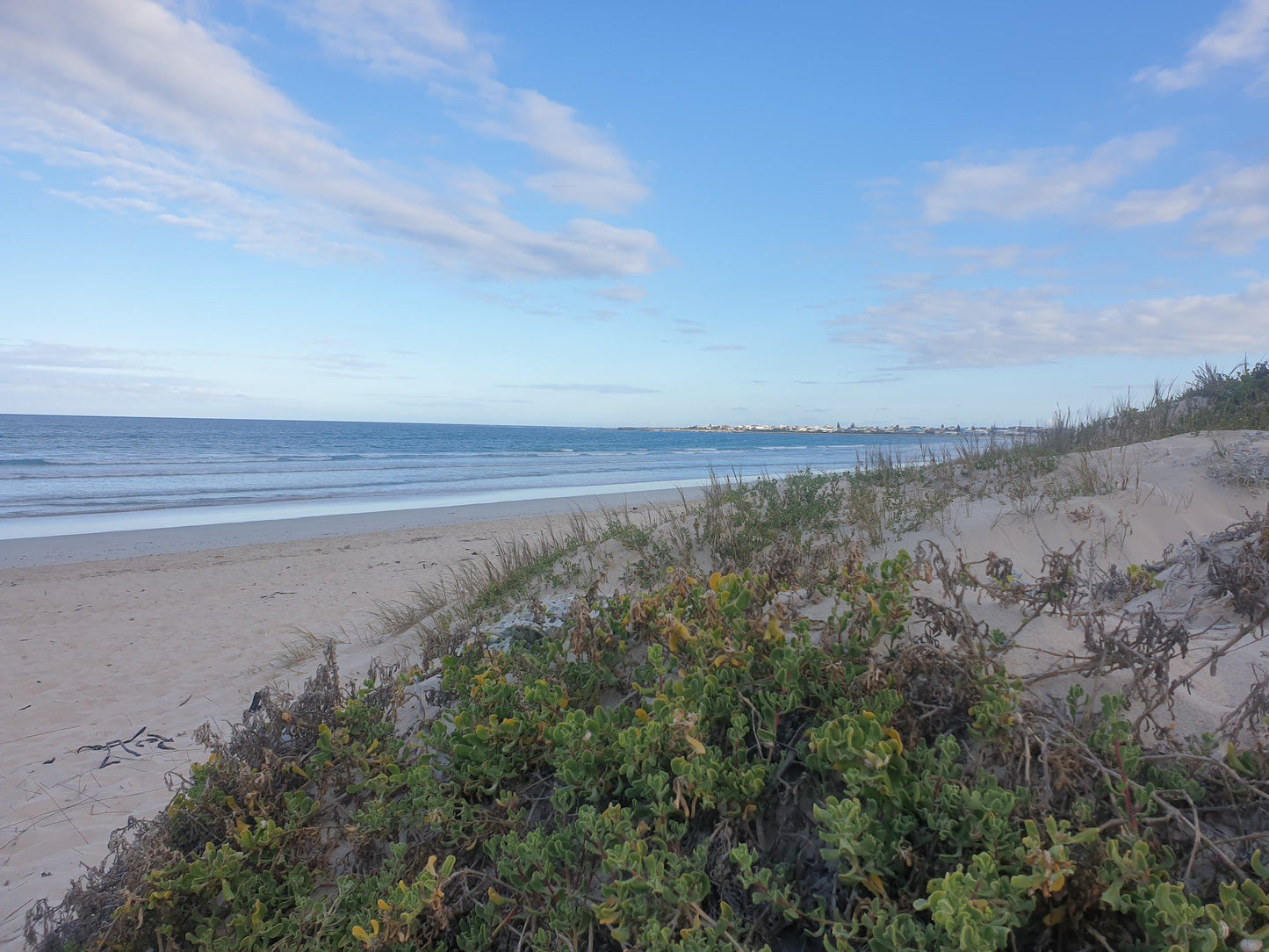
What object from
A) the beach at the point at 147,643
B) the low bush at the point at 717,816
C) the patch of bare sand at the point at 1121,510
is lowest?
the beach at the point at 147,643

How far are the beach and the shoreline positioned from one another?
0.08 meters

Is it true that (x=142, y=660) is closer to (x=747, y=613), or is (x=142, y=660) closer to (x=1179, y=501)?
(x=747, y=613)

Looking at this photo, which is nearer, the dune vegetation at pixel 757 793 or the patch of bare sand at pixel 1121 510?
the dune vegetation at pixel 757 793

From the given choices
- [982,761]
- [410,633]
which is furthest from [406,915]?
[410,633]

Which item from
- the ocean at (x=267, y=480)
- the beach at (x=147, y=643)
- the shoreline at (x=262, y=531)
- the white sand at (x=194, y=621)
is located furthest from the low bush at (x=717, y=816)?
the ocean at (x=267, y=480)

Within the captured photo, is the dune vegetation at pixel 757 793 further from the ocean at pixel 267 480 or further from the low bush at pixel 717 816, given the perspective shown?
the ocean at pixel 267 480

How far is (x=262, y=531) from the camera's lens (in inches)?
603

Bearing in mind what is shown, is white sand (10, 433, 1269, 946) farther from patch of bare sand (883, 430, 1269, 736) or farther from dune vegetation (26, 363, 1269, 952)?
dune vegetation (26, 363, 1269, 952)

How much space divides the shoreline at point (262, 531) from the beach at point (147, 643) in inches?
3.1

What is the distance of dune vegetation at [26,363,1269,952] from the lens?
169cm

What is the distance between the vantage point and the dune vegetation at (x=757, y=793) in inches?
66.4

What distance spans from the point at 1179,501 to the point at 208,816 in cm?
842

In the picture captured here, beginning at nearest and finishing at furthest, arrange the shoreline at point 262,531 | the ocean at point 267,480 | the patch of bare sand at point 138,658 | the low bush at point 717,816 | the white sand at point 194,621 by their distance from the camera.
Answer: the low bush at point 717,816
the white sand at point 194,621
the patch of bare sand at point 138,658
the shoreline at point 262,531
the ocean at point 267,480

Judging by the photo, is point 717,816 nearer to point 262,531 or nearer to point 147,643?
point 147,643
